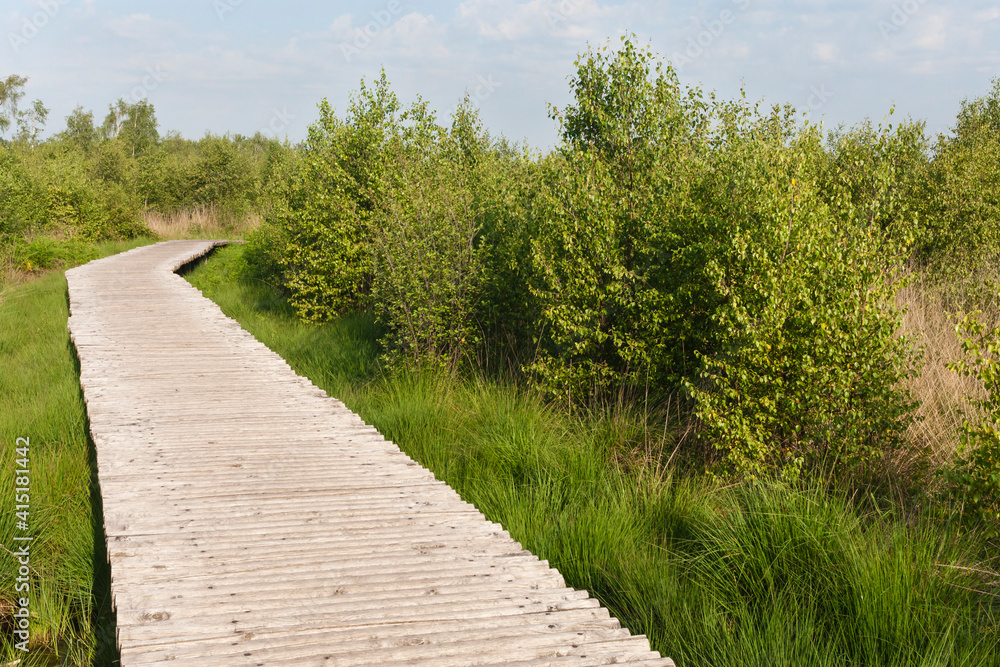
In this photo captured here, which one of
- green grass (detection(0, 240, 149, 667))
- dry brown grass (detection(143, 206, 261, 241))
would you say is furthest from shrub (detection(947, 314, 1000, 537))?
dry brown grass (detection(143, 206, 261, 241))

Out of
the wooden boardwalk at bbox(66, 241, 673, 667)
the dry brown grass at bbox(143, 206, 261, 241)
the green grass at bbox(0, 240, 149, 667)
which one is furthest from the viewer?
the dry brown grass at bbox(143, 206, 261, 241)

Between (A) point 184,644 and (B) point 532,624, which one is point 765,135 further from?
(A) point 184,644

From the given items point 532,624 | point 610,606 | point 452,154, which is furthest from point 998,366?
point 452,154

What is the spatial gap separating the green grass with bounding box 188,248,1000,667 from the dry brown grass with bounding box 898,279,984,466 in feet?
3.20

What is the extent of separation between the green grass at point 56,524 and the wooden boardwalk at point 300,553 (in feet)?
1.26

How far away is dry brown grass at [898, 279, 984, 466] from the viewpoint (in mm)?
5367

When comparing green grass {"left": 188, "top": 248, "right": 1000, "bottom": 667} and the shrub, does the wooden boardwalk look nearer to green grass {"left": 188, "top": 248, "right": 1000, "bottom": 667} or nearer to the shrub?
green grass {"left": 188, "top": 248, "right": 1000, "bottom": 667}

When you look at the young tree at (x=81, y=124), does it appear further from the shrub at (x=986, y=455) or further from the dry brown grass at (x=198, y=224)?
the shrub at (x=986, y=455)

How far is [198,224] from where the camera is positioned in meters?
30.4

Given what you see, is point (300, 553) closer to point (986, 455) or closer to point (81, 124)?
point (986, 455)

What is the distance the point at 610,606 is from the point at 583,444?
193 cm

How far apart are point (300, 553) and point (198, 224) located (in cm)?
2984

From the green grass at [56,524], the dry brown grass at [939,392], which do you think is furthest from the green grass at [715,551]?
the green grass at [56,524]

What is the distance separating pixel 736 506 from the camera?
425 centimetres
